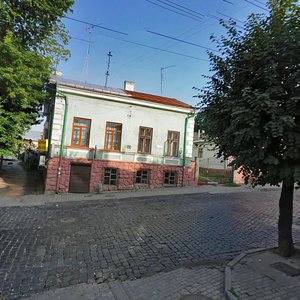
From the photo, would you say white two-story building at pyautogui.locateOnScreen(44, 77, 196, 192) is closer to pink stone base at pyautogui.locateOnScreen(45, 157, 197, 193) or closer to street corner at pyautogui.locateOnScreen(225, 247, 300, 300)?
pink stone base at pyautogui.locateOnScreen(45, 157, 197, 193)

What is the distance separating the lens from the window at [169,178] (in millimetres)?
18328

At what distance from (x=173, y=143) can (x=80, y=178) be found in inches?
265

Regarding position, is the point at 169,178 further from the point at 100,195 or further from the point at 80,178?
the point at 80,178

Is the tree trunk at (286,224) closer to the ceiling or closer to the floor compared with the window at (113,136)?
closer to the floor

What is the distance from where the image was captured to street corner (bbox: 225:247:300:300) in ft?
14.0

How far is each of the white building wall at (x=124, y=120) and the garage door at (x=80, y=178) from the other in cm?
142

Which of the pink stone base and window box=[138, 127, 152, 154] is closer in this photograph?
the pink stone base

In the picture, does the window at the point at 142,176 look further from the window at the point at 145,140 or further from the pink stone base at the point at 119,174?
the window at the point at 145,140

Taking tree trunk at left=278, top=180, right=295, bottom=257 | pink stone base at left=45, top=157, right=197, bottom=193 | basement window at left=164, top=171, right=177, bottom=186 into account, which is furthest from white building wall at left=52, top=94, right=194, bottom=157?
tree trunk at left=278, top=180, right=295, bottom=257

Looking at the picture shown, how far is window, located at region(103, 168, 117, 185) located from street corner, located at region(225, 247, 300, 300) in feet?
38.3

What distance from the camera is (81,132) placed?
16.1 metres

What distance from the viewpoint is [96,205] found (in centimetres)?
1229

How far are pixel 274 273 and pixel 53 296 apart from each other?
3912 millimetres

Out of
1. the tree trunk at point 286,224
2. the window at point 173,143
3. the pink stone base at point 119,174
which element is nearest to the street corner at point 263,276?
the tree trunk at point 286,224
